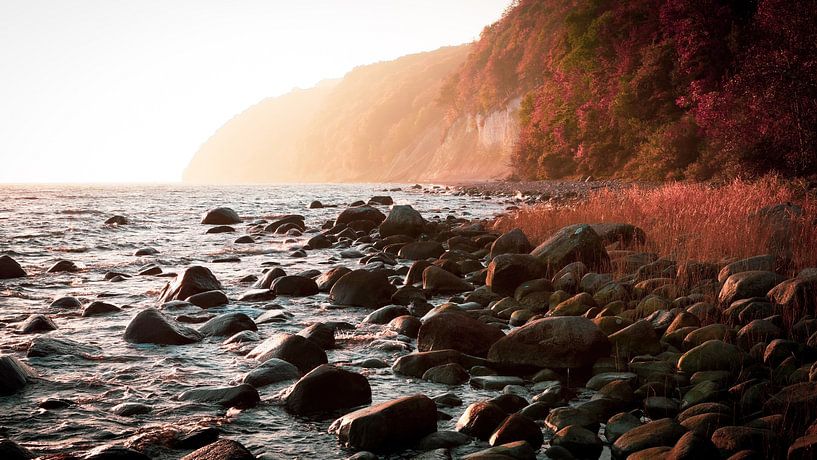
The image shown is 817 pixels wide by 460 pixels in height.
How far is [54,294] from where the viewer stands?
8.58m

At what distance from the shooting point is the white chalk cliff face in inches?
2694

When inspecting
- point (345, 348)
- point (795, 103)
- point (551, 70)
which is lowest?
point (345, 348)

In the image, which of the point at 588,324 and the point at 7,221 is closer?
the point at 588,324

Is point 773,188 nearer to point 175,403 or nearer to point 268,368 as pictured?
point 268,368

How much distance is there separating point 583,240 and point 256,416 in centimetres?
610

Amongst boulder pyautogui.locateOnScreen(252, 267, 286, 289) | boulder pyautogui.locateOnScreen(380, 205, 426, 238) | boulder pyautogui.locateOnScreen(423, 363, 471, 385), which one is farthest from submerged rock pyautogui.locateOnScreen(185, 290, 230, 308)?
boulder pyautogui.locateOnScreen(380, 205, 426, 238)

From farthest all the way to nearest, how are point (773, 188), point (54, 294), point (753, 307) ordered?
point (773, 188)
point (54, 294)
point (753, 307)

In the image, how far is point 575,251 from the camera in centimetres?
902

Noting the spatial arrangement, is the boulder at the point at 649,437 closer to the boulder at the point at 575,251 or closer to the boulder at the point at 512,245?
the boulder at the point at 575,251

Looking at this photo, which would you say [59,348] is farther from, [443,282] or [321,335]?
[443,282]

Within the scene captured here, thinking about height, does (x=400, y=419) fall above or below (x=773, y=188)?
below

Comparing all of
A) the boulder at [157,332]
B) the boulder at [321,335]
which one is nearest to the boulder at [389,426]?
the boulder at [321,335]

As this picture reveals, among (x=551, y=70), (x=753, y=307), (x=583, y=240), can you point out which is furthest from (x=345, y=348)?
(x=551, y=70)

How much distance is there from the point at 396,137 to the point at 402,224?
101048 mm
